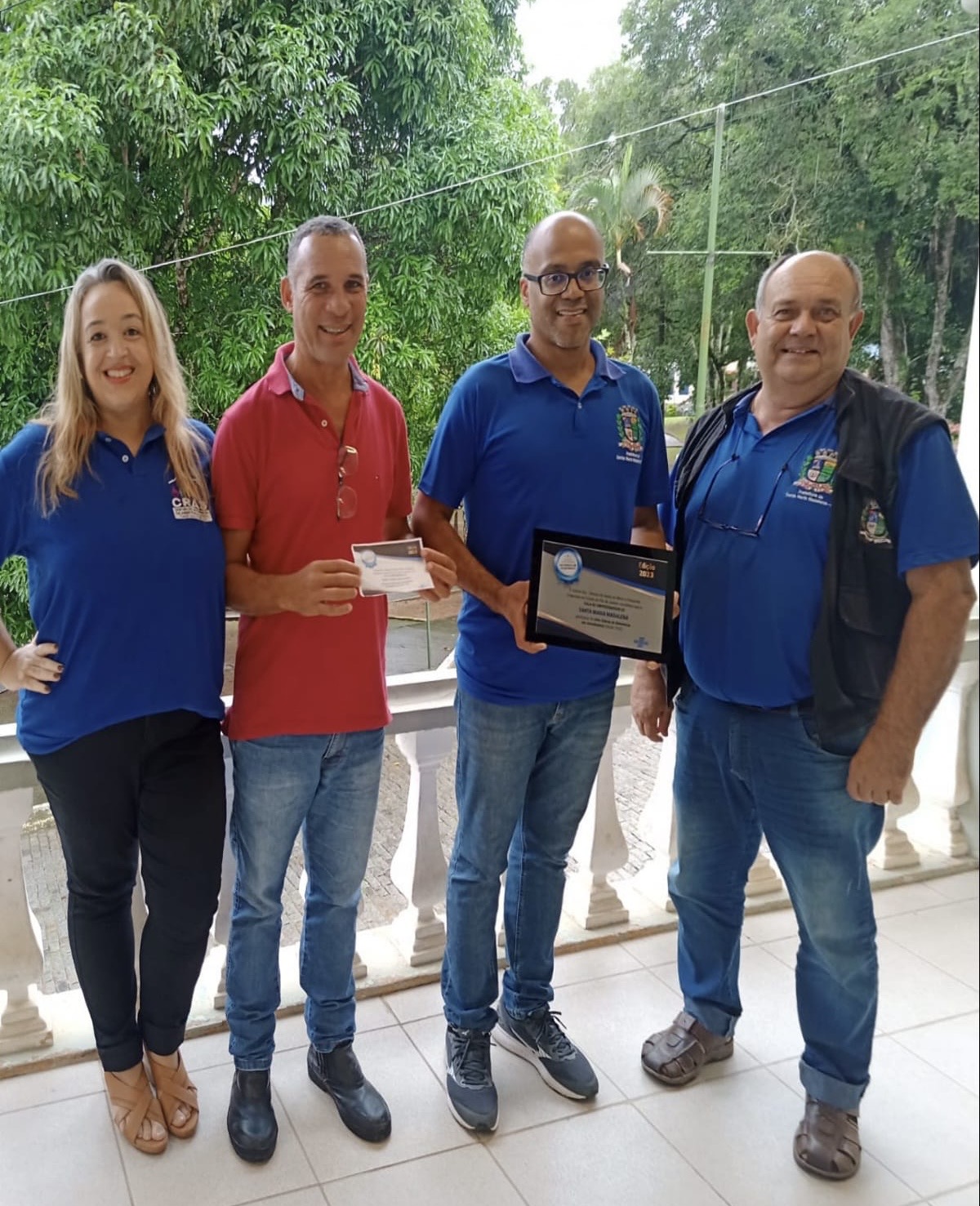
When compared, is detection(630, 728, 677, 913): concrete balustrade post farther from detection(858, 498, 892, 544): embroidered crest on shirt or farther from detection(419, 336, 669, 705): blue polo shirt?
detection(858, 498, 892, 544): embroidered crest on shirt

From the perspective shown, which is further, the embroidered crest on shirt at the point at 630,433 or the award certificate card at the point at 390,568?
the embroidered crest on shirt at the point at 630,433

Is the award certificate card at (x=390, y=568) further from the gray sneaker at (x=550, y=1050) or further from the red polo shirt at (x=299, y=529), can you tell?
the gray sneaker at (x=550, y=1050)

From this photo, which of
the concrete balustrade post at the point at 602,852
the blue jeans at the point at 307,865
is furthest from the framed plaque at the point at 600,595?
the concrete balustrade post at the point at 602,852

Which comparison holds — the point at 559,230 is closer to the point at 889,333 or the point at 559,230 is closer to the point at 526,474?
the point at 526,474

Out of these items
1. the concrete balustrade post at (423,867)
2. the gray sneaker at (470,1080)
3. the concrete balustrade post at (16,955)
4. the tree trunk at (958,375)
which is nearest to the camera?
the gray sneaker at (470,1080)

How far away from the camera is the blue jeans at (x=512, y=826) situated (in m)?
1.55

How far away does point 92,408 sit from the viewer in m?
Result: 1.30

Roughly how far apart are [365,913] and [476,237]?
362 cm

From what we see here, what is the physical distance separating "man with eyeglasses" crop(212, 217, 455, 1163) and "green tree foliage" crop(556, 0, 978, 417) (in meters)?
1.41

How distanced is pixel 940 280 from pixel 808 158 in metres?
0.71

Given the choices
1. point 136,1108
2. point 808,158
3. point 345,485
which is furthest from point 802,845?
point 808,158

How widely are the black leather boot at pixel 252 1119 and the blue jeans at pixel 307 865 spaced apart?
0.09ft

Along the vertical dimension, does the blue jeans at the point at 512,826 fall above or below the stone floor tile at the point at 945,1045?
above

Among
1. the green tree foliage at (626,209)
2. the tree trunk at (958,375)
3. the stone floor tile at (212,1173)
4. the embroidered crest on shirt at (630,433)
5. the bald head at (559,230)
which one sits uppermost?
the green tree foliage at (626,209)
